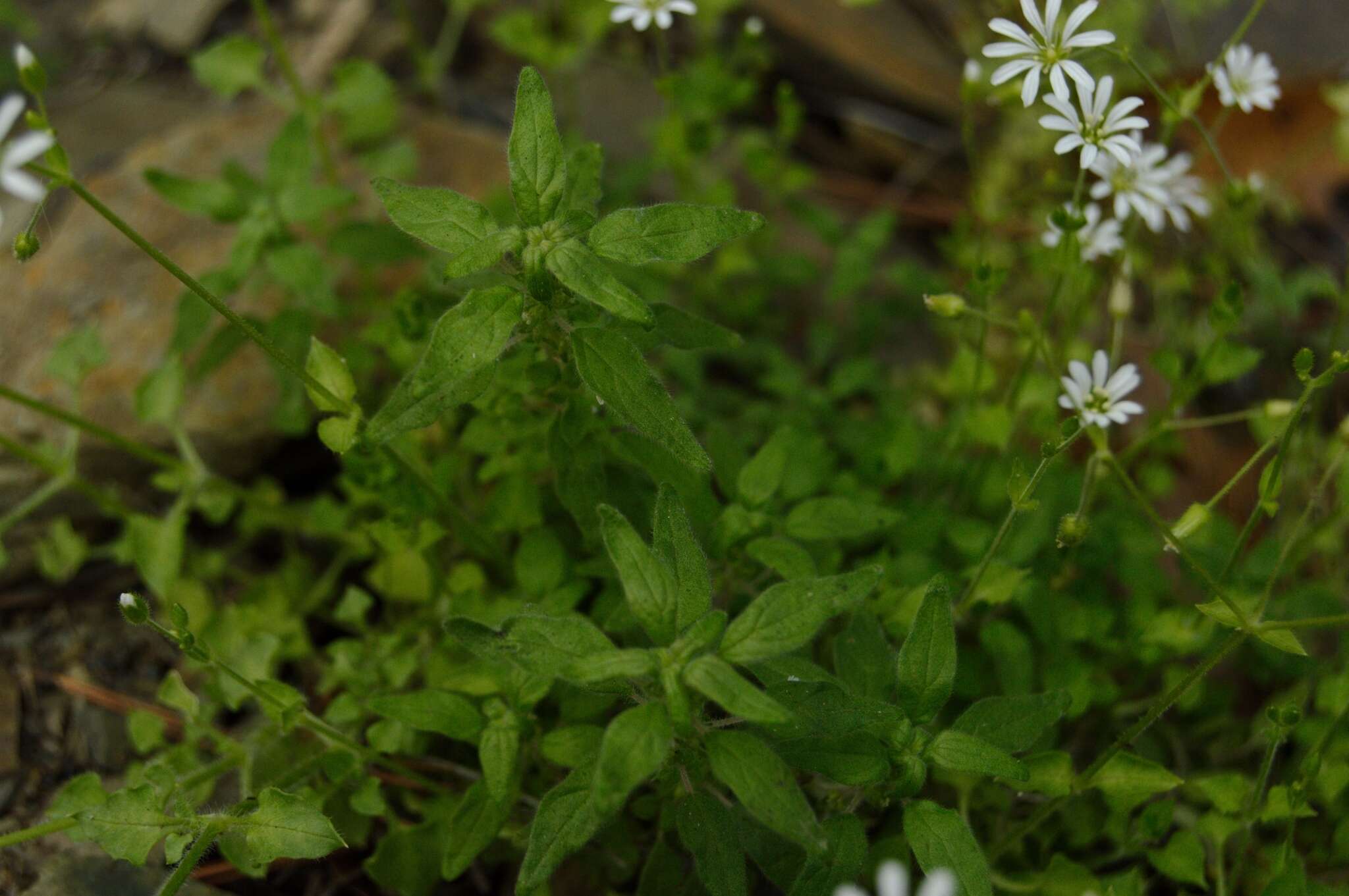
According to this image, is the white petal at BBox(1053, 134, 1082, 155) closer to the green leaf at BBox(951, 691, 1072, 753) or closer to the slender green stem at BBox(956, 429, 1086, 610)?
the slender green stem at BBox(956, 429, 1086, 610)

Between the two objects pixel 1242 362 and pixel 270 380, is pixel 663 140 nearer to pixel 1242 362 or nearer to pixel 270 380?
pixel 270 380

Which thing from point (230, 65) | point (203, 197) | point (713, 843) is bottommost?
point (713, 843)

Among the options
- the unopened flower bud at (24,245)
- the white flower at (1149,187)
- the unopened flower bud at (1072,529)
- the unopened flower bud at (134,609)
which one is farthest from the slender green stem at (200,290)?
the white flower at (1149,187)

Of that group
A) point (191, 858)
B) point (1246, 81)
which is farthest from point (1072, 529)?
point (191, 858)

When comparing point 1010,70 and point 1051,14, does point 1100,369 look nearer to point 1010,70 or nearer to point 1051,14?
point 1010,70

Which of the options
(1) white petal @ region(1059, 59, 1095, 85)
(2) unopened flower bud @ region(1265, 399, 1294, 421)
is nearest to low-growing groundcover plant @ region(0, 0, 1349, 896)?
(1) white petal @ region(1059, 59, 1095, 85)

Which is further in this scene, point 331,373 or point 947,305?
point 947,305
